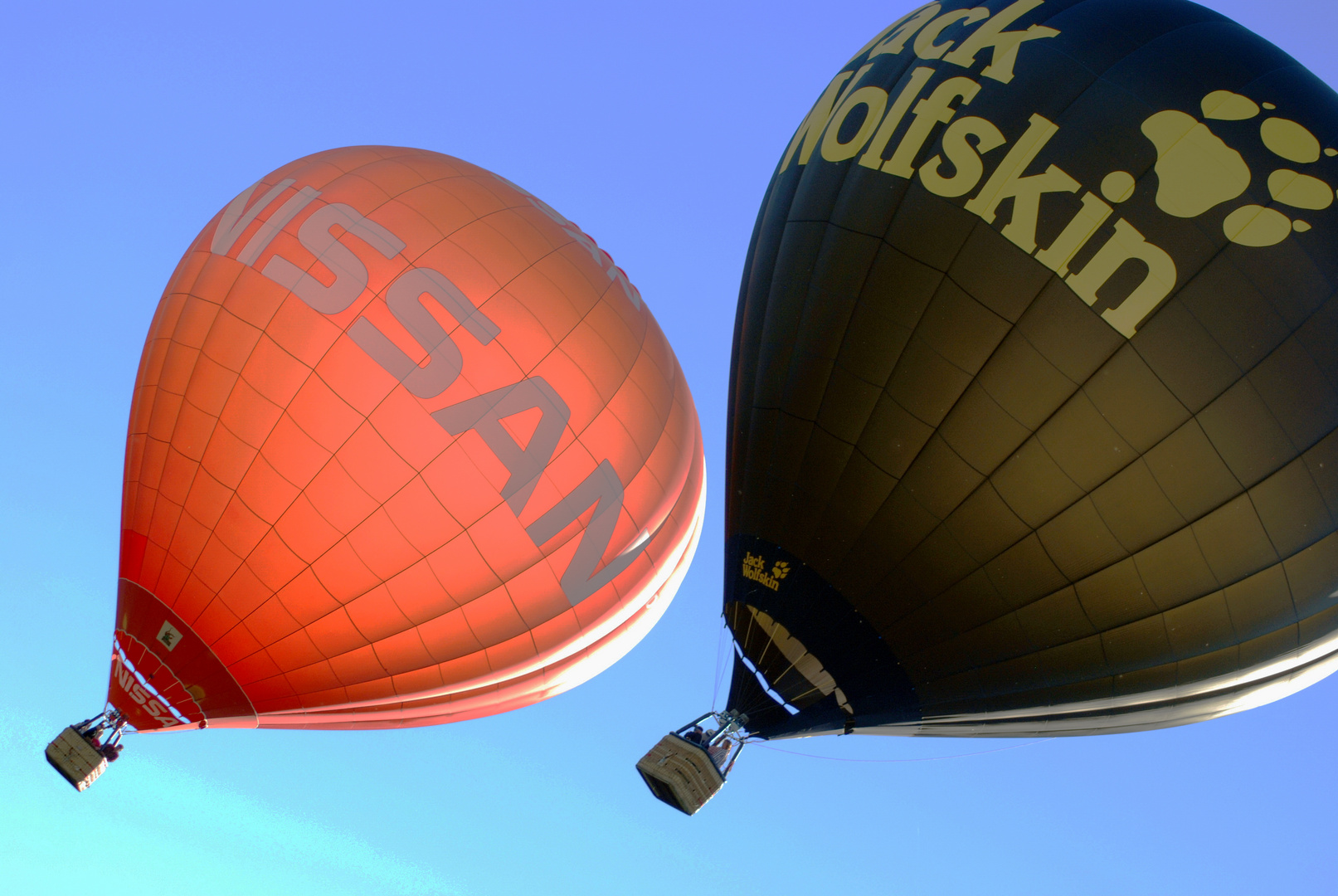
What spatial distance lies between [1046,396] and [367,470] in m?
4.33

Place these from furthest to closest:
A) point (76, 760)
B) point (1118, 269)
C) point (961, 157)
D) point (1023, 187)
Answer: point (76, 760) → point (961, 157) → point (1023, 187) → point (1118, 269)

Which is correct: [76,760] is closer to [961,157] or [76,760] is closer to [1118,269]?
[961,157]

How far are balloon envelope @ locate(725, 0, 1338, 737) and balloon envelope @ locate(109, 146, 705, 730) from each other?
145 centimetres

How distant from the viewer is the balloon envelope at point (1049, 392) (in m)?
5.11

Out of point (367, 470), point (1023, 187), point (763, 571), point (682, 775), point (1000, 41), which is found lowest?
point (682, 775)

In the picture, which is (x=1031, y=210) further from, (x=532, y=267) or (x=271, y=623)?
(x=271, y=623)

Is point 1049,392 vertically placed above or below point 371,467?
above

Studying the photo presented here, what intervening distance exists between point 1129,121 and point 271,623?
6297mm

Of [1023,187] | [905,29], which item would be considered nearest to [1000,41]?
[905,29]

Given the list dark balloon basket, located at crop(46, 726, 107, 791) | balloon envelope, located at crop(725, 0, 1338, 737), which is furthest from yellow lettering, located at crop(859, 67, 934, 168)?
dark balloon basket, located at crop(46, 726, 107, 791)

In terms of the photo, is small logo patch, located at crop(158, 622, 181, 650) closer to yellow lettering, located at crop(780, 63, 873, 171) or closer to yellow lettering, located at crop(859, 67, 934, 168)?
yellow lettering, located at crop(780, 63, 873, 171)

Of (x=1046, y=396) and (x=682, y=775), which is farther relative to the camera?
Result: (x=682, y=775)

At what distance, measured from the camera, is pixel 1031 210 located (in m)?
5.39

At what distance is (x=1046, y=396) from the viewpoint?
5242 mm
